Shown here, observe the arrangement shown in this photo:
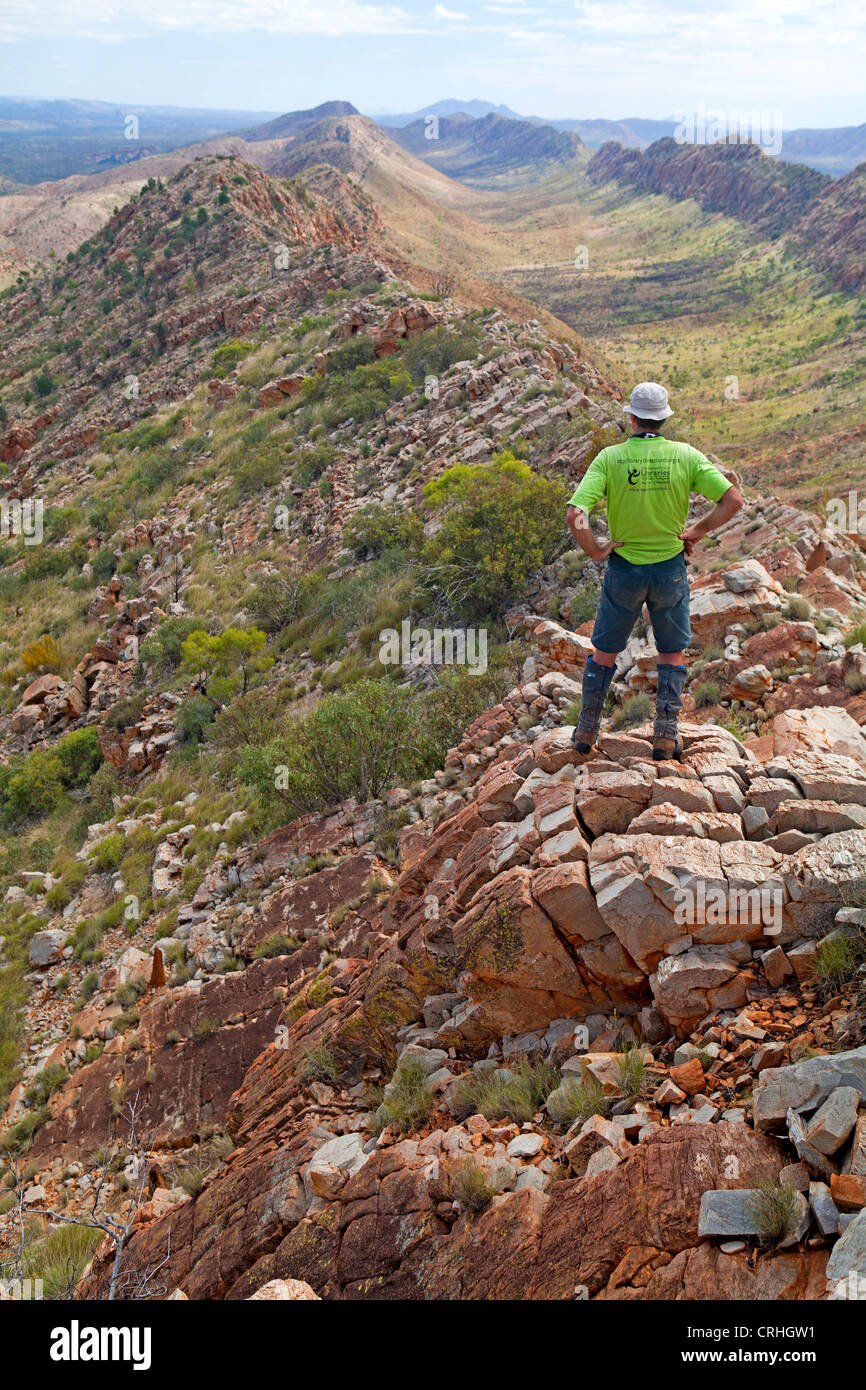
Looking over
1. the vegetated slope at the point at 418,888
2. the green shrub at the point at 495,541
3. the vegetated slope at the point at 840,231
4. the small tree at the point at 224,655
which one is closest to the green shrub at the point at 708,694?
the vegetated slope at the point at 418,888

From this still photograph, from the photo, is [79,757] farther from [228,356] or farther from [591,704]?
[228,356]

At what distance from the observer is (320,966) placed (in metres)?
7.02

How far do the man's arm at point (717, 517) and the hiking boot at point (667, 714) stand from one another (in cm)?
81

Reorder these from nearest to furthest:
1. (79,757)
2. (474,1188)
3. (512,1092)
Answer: (474,1188)
(512,1092)
(79,757)

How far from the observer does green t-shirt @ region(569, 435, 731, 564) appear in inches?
181

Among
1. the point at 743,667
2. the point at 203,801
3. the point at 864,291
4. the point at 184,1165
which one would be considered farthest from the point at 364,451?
the point at 864,291

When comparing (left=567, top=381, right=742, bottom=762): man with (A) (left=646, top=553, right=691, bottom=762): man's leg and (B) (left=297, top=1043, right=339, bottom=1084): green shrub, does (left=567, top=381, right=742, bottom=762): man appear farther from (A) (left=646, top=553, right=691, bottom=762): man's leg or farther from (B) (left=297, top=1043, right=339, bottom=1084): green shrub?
(B) (left=297, top=1043, right=339, bottom=1084): green shrub

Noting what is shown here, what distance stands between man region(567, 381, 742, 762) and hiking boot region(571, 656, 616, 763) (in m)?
0.18

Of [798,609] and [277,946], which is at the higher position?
[798,609]
